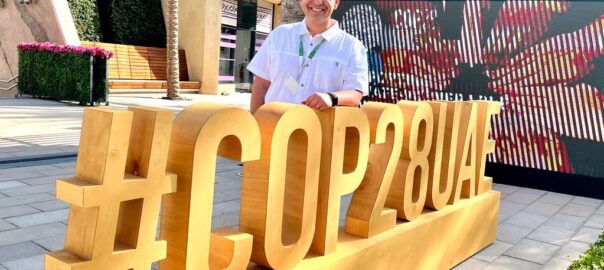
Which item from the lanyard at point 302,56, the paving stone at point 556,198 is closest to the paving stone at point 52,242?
the lanyard at point 302,56

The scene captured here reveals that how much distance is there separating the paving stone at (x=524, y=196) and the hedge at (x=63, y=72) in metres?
10.4

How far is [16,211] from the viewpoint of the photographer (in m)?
4.53

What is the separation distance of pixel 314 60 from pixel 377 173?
2.44ft

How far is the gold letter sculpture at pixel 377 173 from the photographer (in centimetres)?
291

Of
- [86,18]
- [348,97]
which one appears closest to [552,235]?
[348,97]

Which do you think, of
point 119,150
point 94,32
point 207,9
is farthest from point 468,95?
point 94,32

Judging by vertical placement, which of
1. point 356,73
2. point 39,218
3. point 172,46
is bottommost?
point 39,218

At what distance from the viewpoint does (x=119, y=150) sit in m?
1.73

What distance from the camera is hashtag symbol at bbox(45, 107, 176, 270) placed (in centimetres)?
168

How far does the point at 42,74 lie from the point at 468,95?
12.0 m

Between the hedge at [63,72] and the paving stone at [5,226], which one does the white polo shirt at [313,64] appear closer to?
the paving stone at [5,226]

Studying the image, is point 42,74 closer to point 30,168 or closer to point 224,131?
point 30,168

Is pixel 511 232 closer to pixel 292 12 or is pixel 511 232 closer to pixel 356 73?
pixel 356 73

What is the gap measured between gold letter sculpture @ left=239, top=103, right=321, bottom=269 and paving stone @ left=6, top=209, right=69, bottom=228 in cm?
267
